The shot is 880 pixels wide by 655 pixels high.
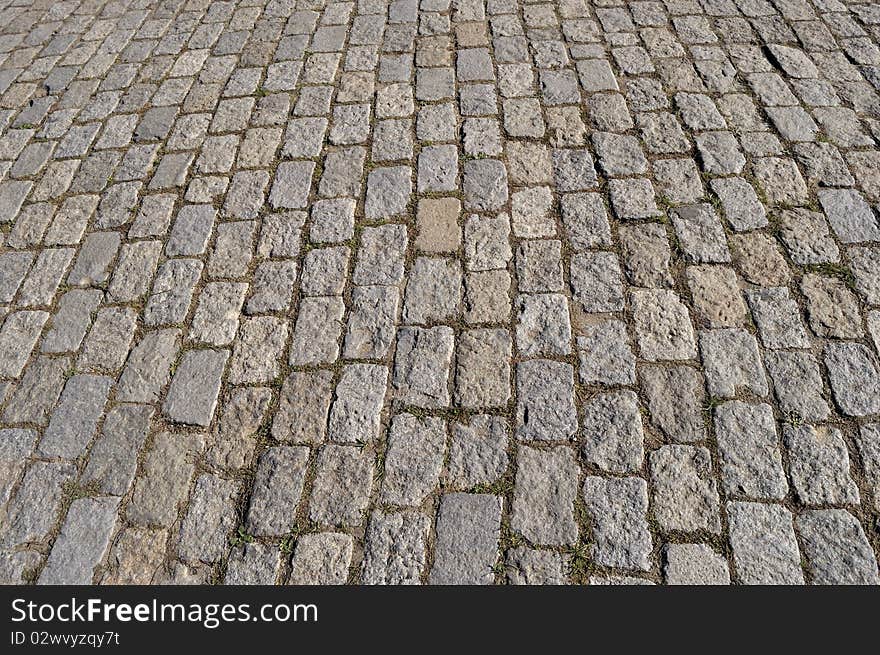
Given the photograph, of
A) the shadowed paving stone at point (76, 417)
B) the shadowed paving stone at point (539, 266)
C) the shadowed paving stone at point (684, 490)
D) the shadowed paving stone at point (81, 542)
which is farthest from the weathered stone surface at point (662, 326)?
the shadowed paving stone at point (76, 417)

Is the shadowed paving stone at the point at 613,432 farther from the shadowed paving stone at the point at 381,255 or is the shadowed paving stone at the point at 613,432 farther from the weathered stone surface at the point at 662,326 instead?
the shadowed paving stone at the point at 381,255

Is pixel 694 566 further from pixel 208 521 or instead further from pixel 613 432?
pixel 208 521

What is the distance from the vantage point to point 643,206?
4223 millimetres

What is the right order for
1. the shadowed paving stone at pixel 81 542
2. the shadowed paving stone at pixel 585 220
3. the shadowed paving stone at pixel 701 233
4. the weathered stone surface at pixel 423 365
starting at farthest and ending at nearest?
the shadowed paving stone at pixel 585 220 < the shadowed paving stone at pixel 701 233 < the weathered stone surface at pixel 423 365 < the shadowed paving stone at pixel 81 542

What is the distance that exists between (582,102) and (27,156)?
3.90m

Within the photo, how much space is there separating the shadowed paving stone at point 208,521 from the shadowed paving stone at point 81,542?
0.34 meters

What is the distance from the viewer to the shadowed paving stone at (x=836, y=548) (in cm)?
275

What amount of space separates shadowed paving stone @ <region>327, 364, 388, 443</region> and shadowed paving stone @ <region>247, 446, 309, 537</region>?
0.20m

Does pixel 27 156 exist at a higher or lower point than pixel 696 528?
higher

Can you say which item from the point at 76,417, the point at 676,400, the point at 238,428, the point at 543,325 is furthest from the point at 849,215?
the point at 76,417

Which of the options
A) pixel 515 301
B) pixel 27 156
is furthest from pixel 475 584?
pixel 27 156

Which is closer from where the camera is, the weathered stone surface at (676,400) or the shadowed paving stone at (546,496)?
the shadowed paving stone at (546,496)

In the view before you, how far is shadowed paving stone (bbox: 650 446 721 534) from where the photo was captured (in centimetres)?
293

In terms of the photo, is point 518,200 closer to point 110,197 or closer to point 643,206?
point 643,206
